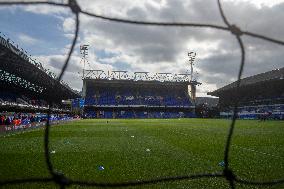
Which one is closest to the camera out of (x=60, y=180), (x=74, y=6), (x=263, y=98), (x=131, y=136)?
(x=60, y=180)

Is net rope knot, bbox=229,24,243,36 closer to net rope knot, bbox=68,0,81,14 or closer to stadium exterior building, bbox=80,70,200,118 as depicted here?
net rope knot, bbox=68,0,81,14

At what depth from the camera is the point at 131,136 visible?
1504 centimetres

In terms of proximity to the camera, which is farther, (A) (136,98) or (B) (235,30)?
(A) (136,98)

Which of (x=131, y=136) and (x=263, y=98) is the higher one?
(x=263, y=98)

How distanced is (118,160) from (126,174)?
1733 mm

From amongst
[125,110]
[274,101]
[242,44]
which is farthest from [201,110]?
[242,44]

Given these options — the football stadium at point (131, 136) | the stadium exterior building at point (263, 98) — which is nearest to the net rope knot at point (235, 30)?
the football stadium at point (131, 136)

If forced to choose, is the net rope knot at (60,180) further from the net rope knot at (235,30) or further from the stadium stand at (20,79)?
the stadium stand at (20,79)

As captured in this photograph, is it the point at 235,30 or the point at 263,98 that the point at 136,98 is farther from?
the point at 235,30

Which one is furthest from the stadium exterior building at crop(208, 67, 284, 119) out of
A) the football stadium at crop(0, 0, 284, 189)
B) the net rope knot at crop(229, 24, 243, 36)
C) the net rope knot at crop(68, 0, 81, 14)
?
the net rope knot at crop(68, 0, 81, 14)

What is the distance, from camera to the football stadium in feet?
16.8

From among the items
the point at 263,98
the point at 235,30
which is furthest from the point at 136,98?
the point at 235,30

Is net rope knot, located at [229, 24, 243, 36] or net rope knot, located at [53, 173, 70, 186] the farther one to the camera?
net rope knot, located at [229, 24, 243, 36]

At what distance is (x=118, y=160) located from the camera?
25.5 ft
